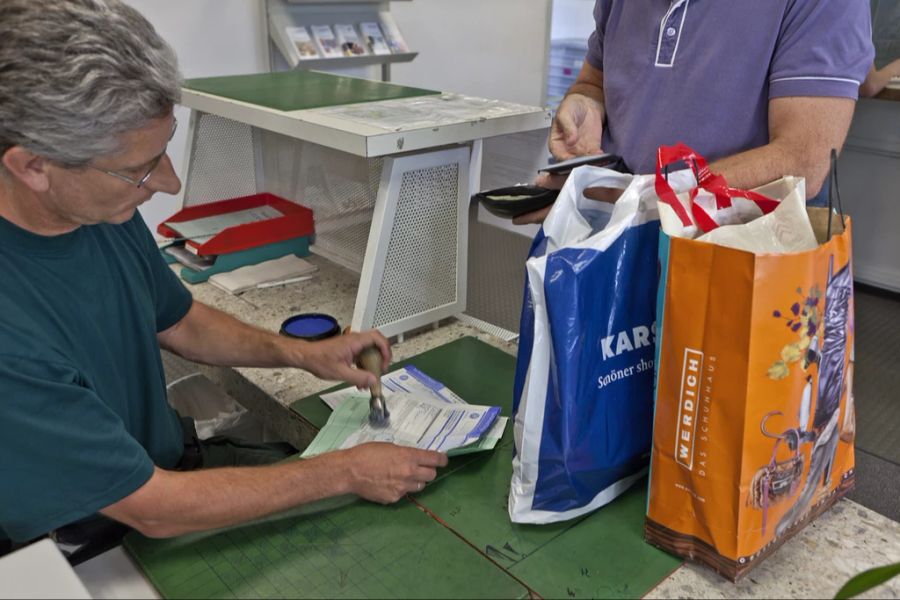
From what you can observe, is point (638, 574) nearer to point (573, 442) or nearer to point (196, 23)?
point (573, 442)

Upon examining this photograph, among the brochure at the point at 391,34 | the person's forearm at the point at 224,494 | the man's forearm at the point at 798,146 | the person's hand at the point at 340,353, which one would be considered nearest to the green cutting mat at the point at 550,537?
the person's forearm at the point at 224,494

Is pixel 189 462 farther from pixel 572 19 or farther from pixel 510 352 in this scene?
pixel 572 19

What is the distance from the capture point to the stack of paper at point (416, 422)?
1075mm

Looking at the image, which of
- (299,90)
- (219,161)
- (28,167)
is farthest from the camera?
(219,161)

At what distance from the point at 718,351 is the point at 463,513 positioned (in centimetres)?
39

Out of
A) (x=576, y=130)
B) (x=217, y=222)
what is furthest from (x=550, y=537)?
(x=217, y=222)

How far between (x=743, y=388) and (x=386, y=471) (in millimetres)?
454

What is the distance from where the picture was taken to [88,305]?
98 cm

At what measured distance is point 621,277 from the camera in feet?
2.78

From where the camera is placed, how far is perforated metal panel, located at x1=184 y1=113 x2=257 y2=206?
1877mm

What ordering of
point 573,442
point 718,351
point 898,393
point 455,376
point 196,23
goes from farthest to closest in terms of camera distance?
point 196,23 → point 898,393 → point 455,376 → point 573,442 → point 718,351

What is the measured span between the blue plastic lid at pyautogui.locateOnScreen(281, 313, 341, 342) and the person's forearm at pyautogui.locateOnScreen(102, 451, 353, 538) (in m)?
0.43

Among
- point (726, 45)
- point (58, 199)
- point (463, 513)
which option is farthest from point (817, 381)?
point (58, 199)

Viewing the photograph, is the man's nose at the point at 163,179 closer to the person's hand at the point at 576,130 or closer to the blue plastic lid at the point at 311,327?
the blue plastic lid at the point at 311,327
